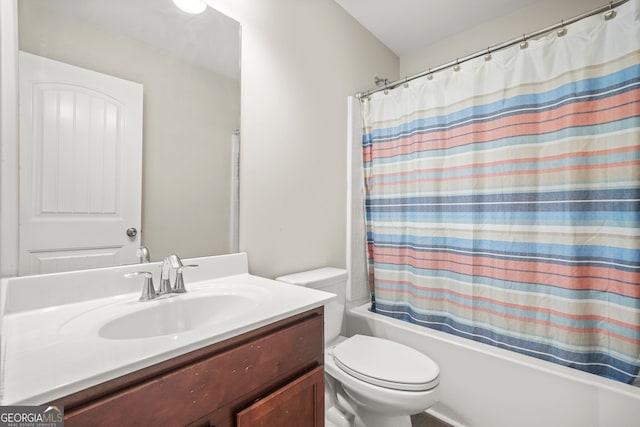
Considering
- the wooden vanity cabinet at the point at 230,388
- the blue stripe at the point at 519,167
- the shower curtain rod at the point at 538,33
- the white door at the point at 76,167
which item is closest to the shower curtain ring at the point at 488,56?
the shower curtain rod at the point at 538,33

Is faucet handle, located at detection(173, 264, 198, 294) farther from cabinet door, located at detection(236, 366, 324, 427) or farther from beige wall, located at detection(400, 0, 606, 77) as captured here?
beige wall, located at detection(400, 0, 606, 77)

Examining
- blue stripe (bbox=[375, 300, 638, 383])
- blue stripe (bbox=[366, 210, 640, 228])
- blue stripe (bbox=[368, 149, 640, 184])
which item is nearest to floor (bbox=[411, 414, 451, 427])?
blue stripe (bbox=[375, 300, 638, 383])

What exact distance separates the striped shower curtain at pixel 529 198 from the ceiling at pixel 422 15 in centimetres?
57

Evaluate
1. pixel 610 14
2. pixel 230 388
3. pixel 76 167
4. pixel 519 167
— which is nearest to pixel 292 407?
pixel 230 388

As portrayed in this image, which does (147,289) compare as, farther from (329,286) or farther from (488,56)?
(488,56)

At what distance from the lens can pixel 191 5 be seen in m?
1.16

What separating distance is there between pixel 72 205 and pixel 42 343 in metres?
0.44

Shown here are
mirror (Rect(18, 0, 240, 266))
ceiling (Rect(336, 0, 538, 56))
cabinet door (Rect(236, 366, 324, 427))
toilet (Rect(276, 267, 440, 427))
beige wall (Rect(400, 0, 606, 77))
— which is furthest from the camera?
ceiling (Rect(336, 0, 538, 56))

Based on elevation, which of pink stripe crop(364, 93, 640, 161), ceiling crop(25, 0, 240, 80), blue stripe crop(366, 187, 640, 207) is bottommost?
blue stripe crop(366, 187, 640, 207)

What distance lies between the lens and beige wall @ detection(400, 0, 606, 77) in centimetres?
170

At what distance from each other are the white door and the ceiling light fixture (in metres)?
0.39

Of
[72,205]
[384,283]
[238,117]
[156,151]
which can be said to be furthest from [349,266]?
[72,205]

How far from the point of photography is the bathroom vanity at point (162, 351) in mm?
506

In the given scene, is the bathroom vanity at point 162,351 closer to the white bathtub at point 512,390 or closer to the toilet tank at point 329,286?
the toilet tank at point 329,286
